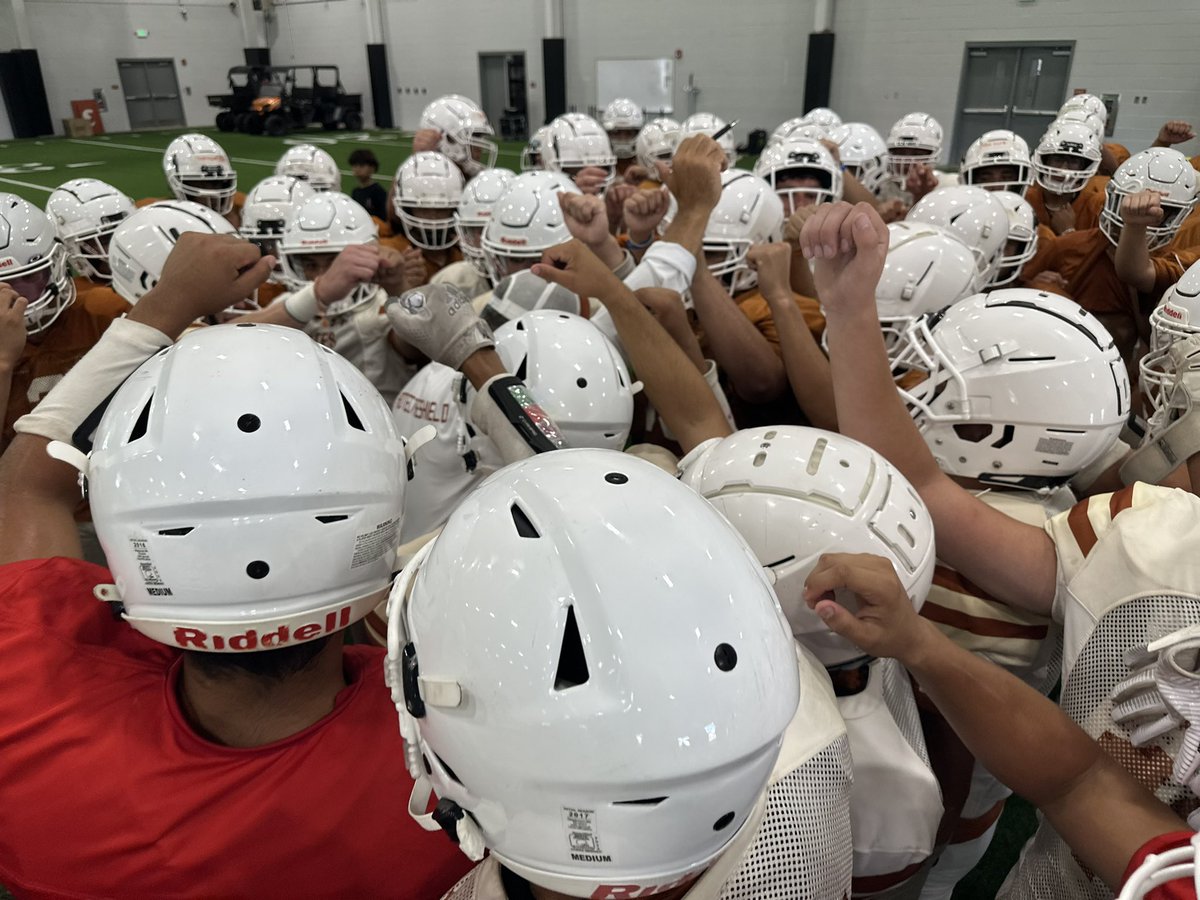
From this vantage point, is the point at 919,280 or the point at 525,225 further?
the point at 525,225

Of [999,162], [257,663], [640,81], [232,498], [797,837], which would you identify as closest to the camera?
[797,837]

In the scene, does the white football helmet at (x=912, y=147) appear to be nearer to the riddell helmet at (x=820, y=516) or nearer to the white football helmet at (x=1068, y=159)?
the white football helmet at (x=1068, y=159)

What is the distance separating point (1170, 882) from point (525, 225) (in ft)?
12.6

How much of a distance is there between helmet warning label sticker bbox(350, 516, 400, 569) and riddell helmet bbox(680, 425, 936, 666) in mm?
725

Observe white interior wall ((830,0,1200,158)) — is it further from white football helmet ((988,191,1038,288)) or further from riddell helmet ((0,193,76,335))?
riddell helmet ((0,193,76,335))

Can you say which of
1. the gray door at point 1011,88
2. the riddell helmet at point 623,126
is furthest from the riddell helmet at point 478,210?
the gray door at point 1011,88

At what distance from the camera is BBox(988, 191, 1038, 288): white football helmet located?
188 inches

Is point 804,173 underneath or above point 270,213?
above

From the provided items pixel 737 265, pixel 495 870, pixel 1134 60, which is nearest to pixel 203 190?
pixel 737 265

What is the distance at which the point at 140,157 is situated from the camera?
67.3 feet

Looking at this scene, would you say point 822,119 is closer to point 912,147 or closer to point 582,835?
point 912,147

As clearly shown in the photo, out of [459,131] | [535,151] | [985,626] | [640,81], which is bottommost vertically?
[985,626]

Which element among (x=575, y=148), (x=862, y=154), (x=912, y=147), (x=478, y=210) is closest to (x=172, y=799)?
(x=478, y=210)

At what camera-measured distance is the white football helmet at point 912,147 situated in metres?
8.70
